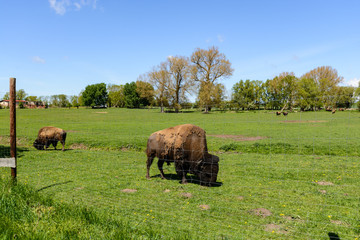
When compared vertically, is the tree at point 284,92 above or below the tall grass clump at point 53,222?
above

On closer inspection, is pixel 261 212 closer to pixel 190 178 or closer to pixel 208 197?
pixel 208 197

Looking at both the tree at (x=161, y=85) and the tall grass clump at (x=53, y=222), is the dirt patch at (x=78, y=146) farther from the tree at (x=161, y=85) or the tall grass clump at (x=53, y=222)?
the tree at (x=161, y=85)

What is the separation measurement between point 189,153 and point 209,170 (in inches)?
34.3

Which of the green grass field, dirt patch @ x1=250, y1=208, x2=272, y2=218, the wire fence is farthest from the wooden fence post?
dirt patch @ x1=250, y1=208, x2=272, y2=218

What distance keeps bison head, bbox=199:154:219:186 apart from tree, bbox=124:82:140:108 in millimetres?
100001

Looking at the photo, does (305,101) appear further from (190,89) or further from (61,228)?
(190,89)

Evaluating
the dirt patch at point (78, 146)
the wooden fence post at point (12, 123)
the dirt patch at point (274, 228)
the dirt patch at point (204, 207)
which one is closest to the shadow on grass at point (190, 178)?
the dirt patch at point (204, 207)

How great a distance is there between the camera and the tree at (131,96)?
108 m

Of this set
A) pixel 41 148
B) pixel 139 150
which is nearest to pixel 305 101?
pixel 139 150

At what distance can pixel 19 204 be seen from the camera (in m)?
5.22

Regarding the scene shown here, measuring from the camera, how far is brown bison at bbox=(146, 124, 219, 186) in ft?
27.3

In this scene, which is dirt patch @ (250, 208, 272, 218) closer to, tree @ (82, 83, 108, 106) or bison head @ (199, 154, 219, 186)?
bison head @ (199, 154, 219, 186)

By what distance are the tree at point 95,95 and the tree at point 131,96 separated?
11487 millimetres

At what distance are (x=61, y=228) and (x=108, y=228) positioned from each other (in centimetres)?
78
